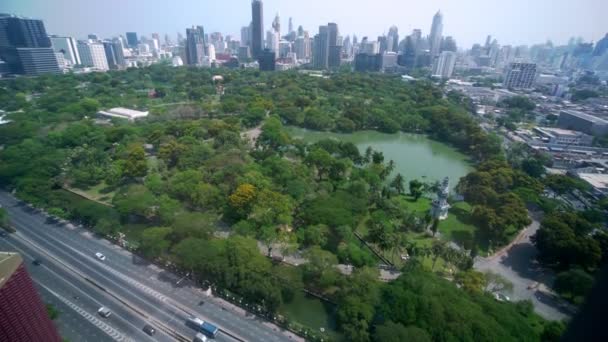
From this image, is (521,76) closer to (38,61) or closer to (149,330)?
(149,330)

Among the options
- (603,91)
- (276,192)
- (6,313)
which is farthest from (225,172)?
(603,91)

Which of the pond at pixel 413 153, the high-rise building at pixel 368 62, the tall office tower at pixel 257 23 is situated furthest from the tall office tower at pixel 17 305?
the high-rise building at pixel 368 62

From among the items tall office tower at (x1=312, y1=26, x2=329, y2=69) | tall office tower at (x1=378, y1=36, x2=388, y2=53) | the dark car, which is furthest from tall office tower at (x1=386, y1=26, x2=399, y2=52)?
the dark car

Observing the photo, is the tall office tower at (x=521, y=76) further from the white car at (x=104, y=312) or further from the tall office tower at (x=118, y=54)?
the tall office tower at (x=118, y=54)

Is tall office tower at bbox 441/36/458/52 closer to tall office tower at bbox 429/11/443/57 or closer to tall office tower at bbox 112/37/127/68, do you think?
tall office tower at bbox 429/11/443/57

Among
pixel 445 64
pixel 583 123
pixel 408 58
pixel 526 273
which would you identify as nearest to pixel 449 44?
pixel 408 58

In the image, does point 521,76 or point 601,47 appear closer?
point 521,76
